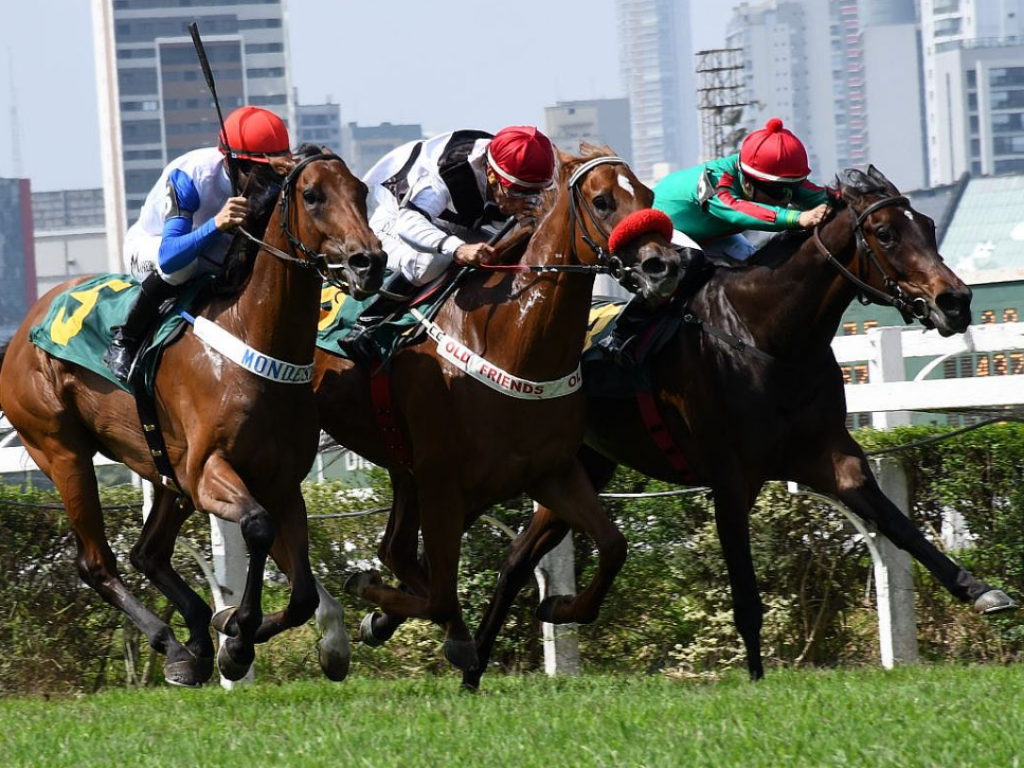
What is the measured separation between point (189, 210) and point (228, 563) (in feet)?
6.13

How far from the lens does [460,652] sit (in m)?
6.41

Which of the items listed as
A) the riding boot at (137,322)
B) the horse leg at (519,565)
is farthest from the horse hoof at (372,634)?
the riding boot at (137,322)

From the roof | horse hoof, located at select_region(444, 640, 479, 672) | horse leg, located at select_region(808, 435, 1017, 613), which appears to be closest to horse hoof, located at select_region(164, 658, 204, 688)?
horse hoof, located at select_region(444, 640, 479, 672)

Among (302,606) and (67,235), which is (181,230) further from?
(67,235)

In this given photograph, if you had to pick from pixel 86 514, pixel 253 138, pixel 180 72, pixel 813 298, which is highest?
pixel 180 72

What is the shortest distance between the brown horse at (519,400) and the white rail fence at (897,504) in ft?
2.86

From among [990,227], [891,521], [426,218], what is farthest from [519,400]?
[990,227]

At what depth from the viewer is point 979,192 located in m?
57.2

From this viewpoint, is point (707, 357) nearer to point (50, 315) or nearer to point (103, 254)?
point (50, 315)

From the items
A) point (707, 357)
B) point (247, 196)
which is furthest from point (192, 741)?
point (707, 357)

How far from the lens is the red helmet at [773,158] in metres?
6.85

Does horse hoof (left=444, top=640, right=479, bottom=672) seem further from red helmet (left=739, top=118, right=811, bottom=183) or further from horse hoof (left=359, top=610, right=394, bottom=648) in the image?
red helmet (left=739, top=118, right=811, bottom=183)

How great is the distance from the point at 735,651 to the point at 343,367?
83.9 inches

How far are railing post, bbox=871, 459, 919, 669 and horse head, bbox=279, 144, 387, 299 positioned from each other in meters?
2.64
